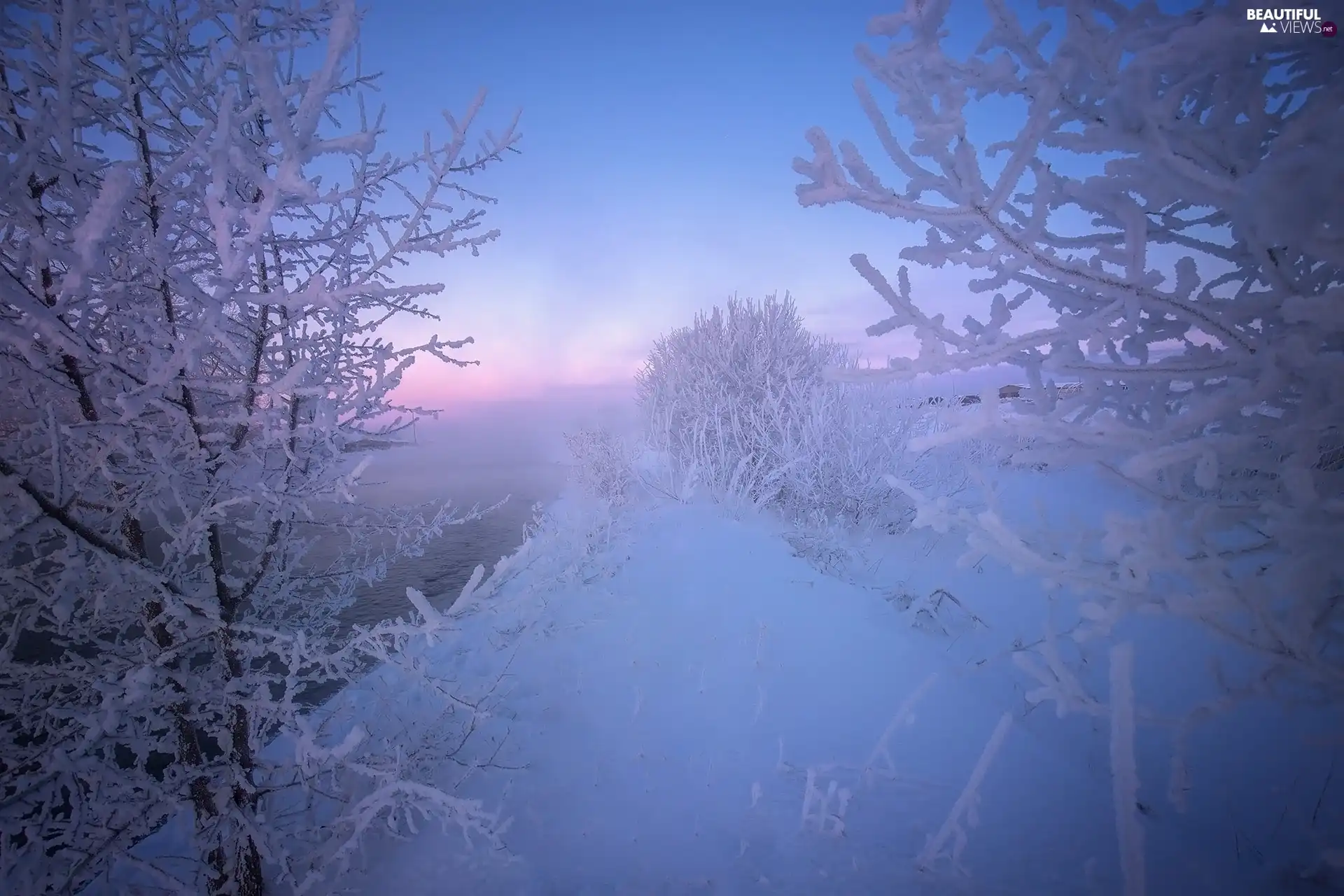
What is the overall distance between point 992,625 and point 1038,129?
5.90 m

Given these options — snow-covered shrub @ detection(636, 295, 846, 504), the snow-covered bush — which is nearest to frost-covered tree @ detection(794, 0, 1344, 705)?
the snow-covered bush

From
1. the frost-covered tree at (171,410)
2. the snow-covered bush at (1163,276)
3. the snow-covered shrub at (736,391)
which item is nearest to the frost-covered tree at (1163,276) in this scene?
the snow-covered bush at (1163,276)

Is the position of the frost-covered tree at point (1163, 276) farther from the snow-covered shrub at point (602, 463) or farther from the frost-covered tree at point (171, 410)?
the snow-covered shrub at point (602, 463)

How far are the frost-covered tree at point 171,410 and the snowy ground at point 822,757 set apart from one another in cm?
105

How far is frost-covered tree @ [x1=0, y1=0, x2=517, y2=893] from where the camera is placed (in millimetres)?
1571

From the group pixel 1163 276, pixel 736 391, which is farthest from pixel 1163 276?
pixel 736 391

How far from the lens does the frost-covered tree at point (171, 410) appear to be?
157 centimetres

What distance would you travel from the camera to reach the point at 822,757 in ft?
11.8

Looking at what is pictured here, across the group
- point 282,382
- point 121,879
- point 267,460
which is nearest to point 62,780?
point 267,460

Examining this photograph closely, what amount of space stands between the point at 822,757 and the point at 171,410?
172 inches

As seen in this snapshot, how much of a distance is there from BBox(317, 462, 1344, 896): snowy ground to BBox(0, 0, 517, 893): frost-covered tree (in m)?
1.05

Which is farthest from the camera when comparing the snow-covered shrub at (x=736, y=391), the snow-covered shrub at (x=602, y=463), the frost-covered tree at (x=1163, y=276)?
the snow-covered shrub at (x=602, y=463)

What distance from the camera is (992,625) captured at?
5.60 meters

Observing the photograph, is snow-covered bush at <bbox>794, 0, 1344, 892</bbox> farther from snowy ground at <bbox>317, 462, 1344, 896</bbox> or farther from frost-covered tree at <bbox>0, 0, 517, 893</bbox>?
frost-covered tree at <bbox>0, 0, 517, 893</bbox>
